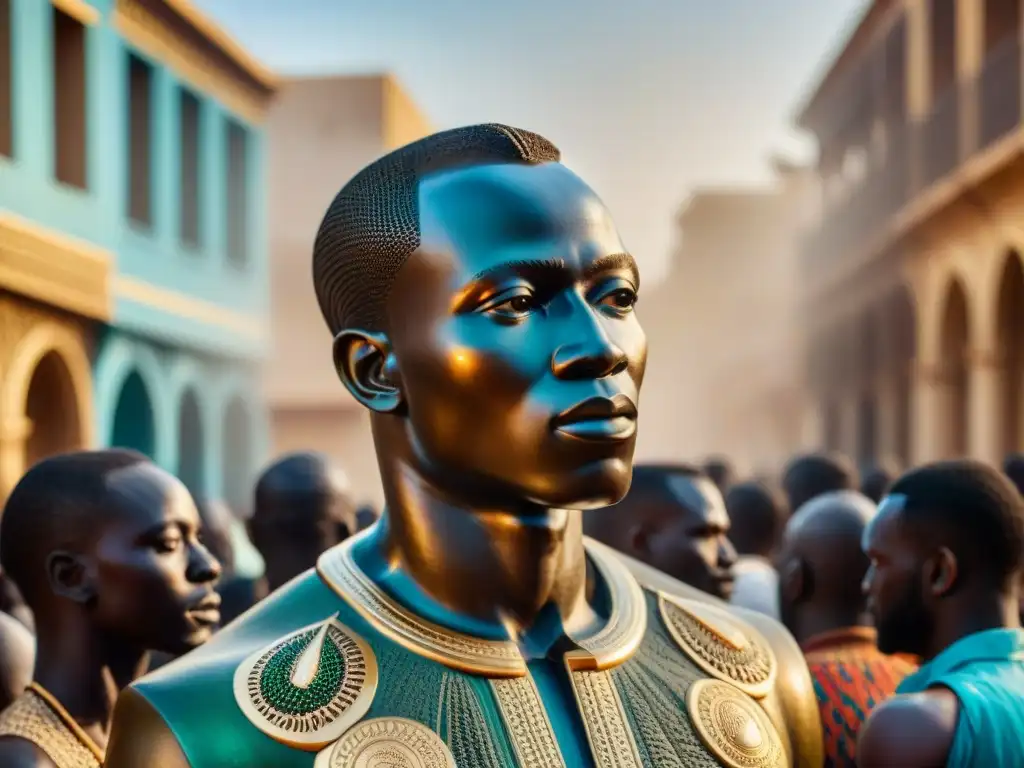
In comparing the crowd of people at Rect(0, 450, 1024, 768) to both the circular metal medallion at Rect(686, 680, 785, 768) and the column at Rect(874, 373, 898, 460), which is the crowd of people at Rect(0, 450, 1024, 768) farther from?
the column at Rect(874, 373, 898, 460)

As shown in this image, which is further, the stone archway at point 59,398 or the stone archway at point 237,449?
the stone archway at point 237,449

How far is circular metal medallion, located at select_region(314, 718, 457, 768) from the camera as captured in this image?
1.92m

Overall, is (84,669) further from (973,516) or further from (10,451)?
(10,451)

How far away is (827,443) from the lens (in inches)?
1016

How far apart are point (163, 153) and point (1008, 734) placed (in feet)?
46.2

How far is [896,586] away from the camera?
11.5 feet

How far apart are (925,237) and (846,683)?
15168 millimetres

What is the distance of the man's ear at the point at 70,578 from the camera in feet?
10.8

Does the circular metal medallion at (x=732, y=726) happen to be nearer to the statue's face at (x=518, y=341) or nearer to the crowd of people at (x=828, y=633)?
the statue's face at (x=518, y=341)

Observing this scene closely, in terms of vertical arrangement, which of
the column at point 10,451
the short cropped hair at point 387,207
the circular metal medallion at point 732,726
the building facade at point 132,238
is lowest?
the circular metal medallion at point 732,726

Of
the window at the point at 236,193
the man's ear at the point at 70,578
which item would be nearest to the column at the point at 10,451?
the man's ear at the point at 70,578

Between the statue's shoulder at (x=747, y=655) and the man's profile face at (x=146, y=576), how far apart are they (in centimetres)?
125

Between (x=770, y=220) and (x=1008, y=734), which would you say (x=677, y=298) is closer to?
(x=770, y=220)

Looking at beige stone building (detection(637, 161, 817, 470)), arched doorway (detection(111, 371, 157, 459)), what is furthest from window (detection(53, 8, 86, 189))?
beige stone building (detection(637, 161, 817, 470))
